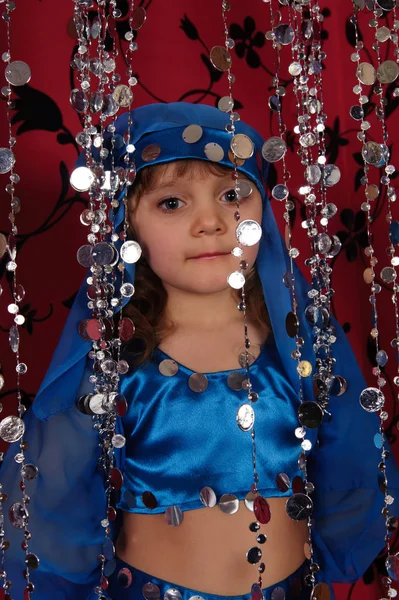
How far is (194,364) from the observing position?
0.89 meters

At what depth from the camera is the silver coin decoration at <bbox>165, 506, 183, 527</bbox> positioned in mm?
837

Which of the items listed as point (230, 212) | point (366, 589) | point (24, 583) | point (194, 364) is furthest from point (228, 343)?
point (366, 589)

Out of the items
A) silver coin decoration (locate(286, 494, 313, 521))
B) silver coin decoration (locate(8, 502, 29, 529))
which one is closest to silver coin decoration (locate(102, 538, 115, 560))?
silver coin decoration (locate(8, 502, 29, 529))

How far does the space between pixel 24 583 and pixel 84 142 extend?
21.3 inches

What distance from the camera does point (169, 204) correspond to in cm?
86

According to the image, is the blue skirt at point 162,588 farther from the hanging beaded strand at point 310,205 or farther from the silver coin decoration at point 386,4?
the silver coin decoration at point 386,4

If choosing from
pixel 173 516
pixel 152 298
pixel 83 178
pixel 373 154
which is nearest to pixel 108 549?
pixel 173 516

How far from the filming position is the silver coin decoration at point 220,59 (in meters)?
0.77

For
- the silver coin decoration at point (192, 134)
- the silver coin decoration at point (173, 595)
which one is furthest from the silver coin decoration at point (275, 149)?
the silver coin decoration at point (173, 595)

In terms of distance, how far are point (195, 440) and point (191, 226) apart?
0.26 m

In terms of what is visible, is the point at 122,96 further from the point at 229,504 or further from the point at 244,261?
the point at 229,504

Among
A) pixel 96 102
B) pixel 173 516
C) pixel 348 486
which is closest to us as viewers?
pixel 96 102

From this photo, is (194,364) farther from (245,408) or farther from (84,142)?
(84,142)

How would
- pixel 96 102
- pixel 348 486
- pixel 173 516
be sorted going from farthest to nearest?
pixel 348 486, pixel 173 516, pixel 96 102
